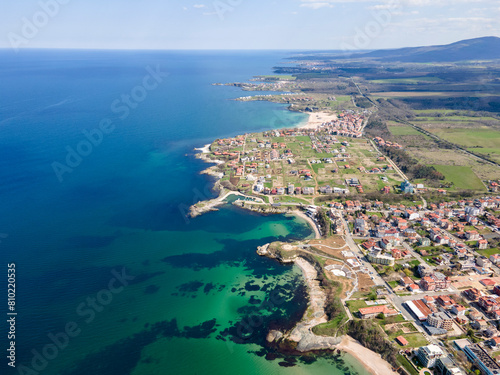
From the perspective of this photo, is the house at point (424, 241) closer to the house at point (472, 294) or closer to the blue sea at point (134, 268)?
the house at point (472, 294)

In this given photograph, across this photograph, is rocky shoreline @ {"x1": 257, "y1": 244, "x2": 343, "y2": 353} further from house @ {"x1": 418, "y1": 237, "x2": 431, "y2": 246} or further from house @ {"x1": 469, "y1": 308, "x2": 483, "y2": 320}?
house @ {"x1": 418, "y1": 237, "x2": 431, "y2": 246}

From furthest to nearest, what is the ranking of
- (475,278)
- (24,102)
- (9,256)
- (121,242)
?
(24,102)
(121,242)
(9,256)
(475,278)

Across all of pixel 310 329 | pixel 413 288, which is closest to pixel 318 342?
pixel 310 329

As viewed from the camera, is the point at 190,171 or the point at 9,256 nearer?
the point at 9,256

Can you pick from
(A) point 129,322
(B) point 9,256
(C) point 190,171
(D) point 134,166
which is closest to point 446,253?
(A) point 129,322

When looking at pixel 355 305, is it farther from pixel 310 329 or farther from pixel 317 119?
pixel 317 119

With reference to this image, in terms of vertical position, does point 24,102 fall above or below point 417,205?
above

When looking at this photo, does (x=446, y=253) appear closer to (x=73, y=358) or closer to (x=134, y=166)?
(x=73, y=358)
